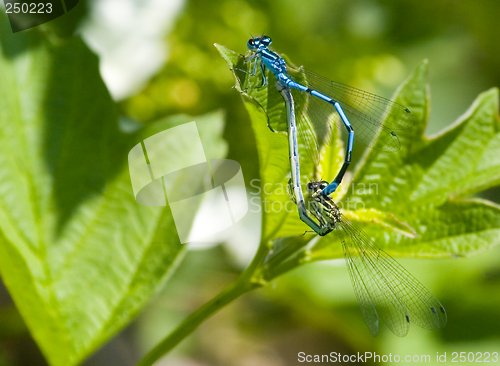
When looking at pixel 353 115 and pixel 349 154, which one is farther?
pixel 353 115

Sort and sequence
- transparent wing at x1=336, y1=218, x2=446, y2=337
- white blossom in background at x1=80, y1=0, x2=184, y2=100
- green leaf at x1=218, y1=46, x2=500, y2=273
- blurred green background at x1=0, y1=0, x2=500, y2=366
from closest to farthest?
green leaf at x1=218, y1=46, x2=500, y2=273
transparent wing at x1=336, y1=218, x2=446, y2=337
blurred green background at x1=0, y1=0, x2=500, y2=366
white blossom in background at x1=80, y1=0, x2=184, y2=100

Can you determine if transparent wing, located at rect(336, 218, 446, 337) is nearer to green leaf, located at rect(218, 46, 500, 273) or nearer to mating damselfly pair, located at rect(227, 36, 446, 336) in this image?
mating damselfly pair, located at rect(227, 36, 446, 336)

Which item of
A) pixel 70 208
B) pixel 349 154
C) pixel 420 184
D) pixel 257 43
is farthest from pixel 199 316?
pixel 257 43

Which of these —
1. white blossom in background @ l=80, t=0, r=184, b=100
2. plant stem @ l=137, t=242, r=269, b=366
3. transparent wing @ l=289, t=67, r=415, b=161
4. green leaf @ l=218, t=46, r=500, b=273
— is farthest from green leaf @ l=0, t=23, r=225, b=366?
white blossom in background @ l=80, t=0, r=184, b=100

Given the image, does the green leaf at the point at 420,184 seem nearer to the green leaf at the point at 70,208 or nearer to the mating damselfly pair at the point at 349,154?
the mating damselfly pair at the point at 349,154

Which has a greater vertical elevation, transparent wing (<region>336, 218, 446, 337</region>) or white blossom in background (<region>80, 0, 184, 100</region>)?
white blossom in background (<region>80, 0, 184, 100</region>)

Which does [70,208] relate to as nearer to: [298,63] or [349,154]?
[349,154]
